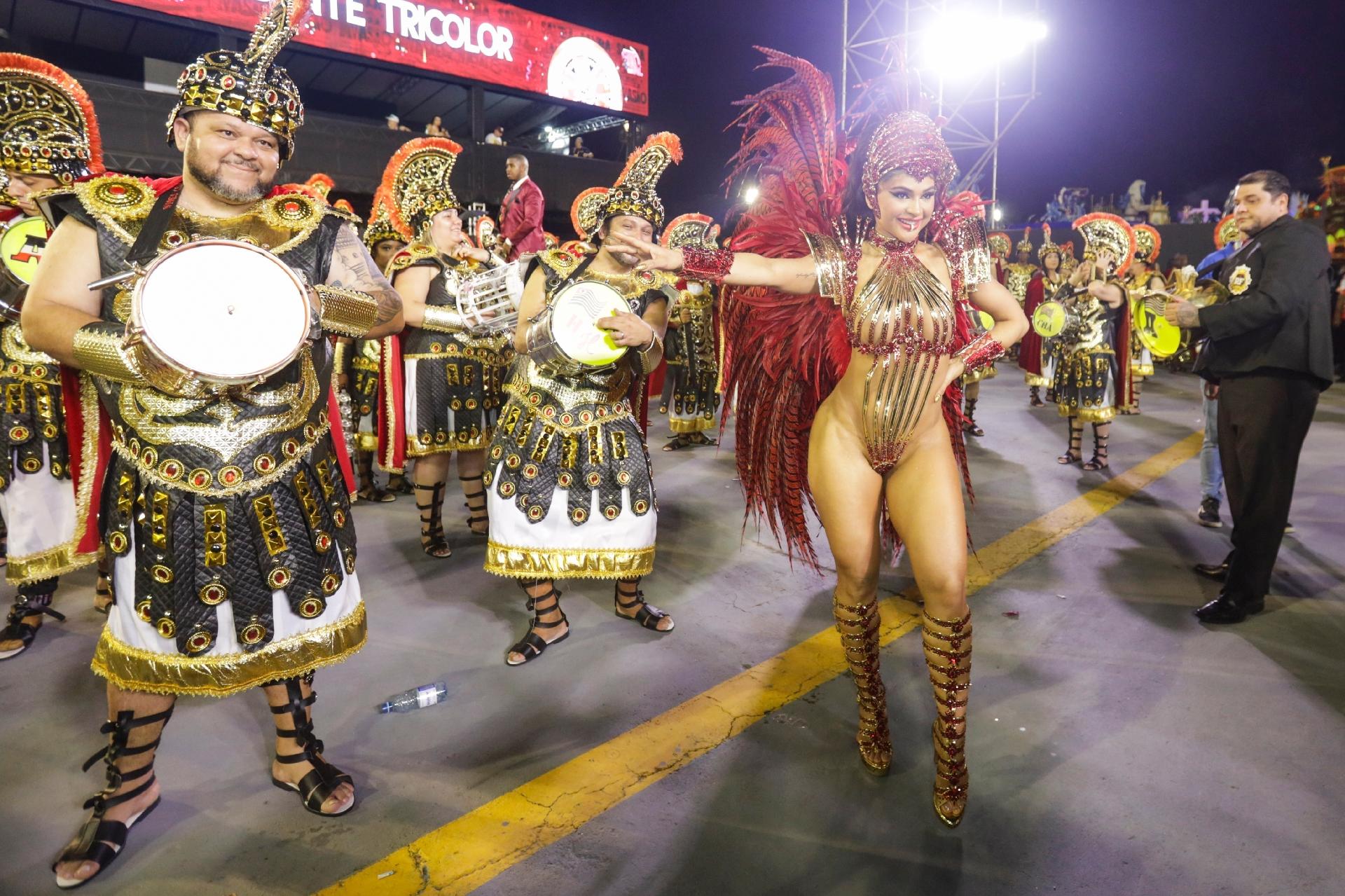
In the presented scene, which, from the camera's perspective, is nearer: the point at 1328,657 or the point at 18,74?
the point at 18,74

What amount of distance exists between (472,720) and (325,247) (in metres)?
1.74

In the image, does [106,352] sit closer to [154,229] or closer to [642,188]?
[154,229]

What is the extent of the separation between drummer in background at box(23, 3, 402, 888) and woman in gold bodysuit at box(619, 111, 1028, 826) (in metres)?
1.02

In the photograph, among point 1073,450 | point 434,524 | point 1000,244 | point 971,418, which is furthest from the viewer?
point 1000,244

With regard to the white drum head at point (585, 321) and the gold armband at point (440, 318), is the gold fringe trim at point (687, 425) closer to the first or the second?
the gold armband at point (440, 318)

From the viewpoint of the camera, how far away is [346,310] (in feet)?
6.59

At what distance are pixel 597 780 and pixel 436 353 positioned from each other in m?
2.97

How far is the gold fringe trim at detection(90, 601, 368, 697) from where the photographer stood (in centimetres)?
202

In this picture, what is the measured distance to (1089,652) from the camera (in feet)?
10.9

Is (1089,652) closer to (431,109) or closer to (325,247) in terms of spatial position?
(325,247)

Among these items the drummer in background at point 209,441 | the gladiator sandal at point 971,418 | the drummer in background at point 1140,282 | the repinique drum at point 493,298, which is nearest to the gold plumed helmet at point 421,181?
the repinique drum at point 493,298

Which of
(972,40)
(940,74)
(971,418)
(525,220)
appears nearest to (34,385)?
(525,220)

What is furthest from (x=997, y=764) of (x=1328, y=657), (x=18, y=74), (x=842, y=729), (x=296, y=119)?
(x=18, y=74)

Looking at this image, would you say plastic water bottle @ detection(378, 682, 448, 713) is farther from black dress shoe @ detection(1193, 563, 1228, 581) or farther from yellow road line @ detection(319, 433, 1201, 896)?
black dress shoe @ detection(1193, 563, 1228, 581)
